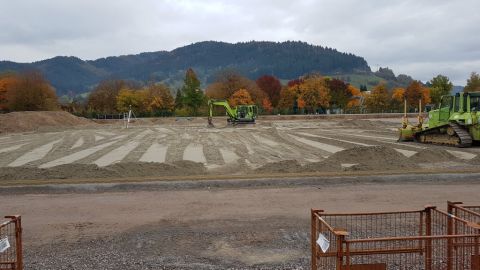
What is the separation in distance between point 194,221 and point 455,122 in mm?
20865

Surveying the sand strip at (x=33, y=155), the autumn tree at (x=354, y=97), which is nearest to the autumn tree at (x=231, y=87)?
the autumn tree at (x=354, y=97)

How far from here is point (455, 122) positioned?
26125 mm

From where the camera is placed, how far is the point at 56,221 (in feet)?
34.0

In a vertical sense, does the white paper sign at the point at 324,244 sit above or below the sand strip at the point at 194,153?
above

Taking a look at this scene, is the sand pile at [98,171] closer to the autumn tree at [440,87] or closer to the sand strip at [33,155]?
the sand strip at [33,155]

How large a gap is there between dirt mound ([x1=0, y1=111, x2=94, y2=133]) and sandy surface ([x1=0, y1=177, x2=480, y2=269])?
4443 cm

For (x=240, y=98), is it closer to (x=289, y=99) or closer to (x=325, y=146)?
(x=289, y=99)

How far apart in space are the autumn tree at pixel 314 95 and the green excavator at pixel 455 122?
2585 inches

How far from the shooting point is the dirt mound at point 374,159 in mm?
17766

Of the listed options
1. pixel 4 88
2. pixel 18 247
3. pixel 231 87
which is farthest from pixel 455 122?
pixel 4 88

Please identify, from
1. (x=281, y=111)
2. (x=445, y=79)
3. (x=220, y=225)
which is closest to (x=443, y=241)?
(x=220, y=225)

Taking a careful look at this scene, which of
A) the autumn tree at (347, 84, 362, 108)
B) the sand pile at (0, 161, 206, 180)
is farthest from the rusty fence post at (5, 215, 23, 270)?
the autumn tree at (347, 84, 362, 108)

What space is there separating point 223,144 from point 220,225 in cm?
2031

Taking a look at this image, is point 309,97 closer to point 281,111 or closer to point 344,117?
point 281,111
